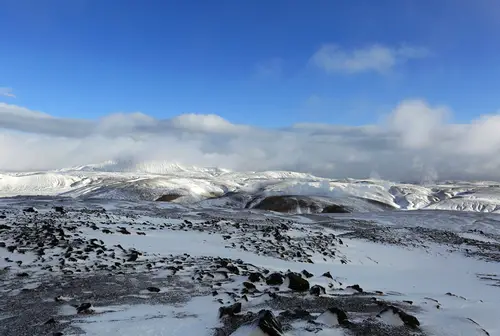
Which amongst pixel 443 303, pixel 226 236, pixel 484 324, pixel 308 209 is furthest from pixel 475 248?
pixel 308 209

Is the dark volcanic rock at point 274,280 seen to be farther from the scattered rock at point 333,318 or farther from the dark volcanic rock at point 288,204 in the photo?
the dark volcanic rock at point 288,204

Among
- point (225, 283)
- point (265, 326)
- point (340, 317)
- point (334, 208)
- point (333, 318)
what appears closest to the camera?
point (265, 326)

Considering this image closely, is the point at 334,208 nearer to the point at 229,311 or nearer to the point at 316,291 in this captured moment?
the point at 316,291

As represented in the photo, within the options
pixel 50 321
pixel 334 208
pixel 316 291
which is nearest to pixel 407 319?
pixel 316 291

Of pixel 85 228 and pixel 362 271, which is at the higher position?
pixel 85 228

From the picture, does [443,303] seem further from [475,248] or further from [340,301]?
[475,248]

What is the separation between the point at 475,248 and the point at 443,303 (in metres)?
27.8

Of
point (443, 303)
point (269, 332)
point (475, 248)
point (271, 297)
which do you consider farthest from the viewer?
point (475, 248)

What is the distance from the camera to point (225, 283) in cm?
1550

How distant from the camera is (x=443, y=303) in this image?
46.8ft

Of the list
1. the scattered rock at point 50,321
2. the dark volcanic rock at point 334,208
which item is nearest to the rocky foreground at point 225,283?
the scattered rock at point 50,321

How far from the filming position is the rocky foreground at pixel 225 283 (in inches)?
399

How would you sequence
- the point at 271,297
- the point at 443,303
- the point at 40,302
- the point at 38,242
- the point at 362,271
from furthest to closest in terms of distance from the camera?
the point at 362,271 → the point at 38,242 → the point at 443,303 → the point at 271,297 → the point at 40,302

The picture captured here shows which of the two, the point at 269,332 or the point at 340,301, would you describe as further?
the point at 340,301
